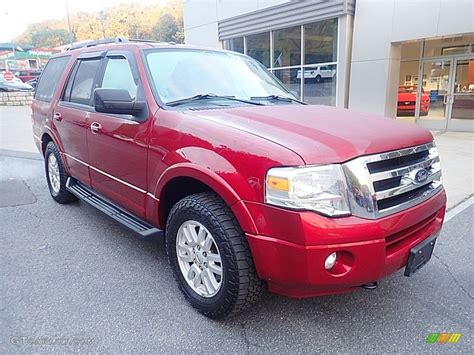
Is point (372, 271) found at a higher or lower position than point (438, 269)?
higher

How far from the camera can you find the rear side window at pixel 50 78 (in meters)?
4.84

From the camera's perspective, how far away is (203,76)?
3350 millimetres

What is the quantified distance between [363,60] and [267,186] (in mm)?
11268

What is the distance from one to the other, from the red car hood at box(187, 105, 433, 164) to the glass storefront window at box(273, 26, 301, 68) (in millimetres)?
11981

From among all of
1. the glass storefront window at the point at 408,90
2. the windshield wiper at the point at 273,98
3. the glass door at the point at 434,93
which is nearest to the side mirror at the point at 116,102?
the windshield wiper at the point at 273,98

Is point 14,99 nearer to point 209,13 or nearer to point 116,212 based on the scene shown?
point 209,13

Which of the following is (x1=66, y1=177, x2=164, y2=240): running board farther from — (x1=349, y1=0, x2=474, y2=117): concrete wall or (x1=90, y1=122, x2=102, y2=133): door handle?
(x1=349, y1=0, x2=474, y2=117): concrete wall

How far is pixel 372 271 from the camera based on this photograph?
2129 mm

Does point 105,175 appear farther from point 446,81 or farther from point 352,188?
point 446,81

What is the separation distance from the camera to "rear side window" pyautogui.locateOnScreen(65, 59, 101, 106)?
3951 millimetres

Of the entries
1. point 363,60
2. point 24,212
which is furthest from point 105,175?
point 363,60

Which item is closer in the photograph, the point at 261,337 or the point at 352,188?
the point at 352,188

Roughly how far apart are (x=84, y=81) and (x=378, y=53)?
9.97m

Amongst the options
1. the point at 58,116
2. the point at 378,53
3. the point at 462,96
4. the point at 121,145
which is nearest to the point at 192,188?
the point at 121,145
